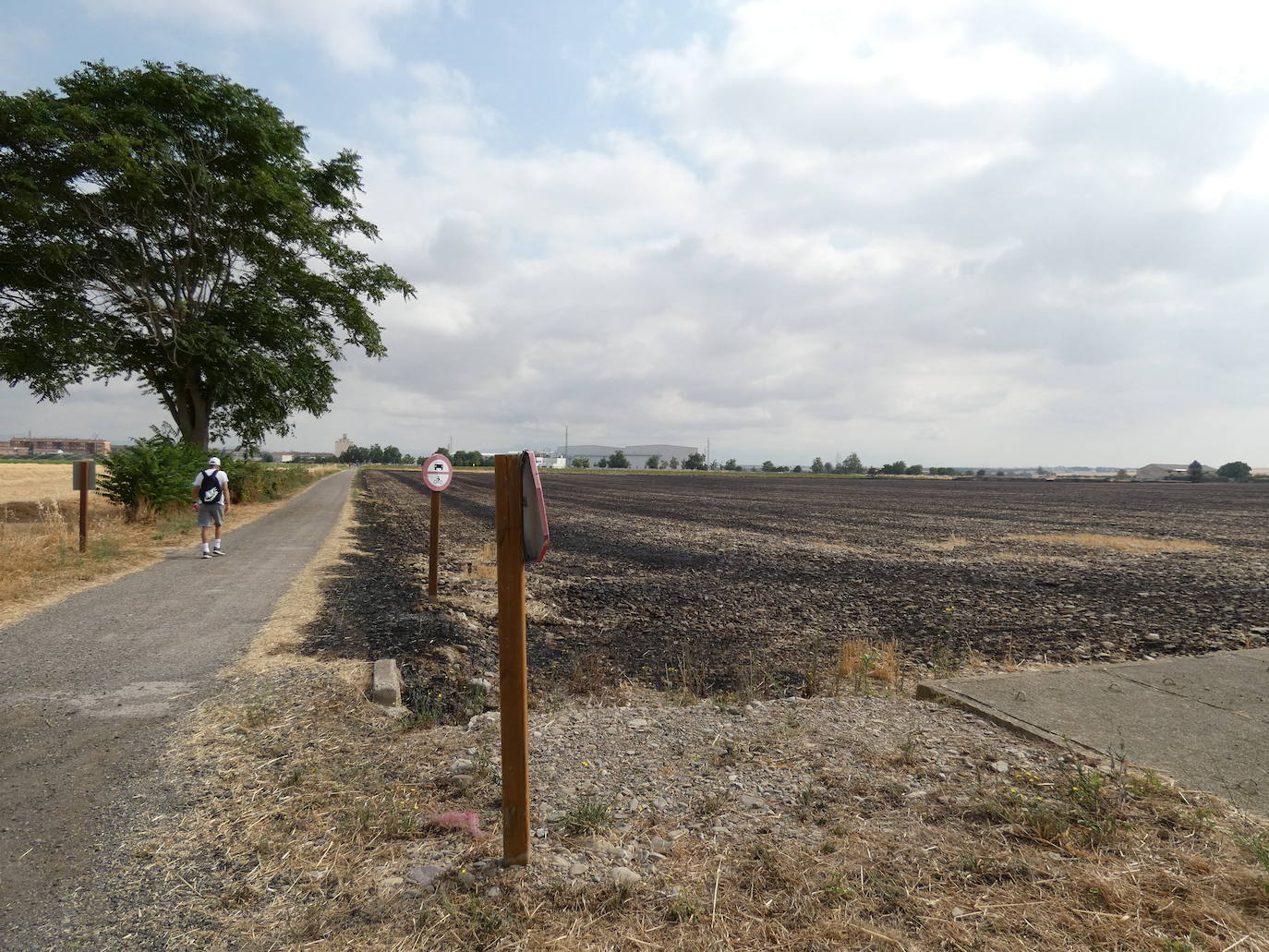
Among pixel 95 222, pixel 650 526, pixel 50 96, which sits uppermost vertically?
pixel 50 96

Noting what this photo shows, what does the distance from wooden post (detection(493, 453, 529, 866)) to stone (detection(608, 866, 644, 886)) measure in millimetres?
399

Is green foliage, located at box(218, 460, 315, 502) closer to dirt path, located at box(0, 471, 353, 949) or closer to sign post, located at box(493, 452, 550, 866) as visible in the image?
dirt path, located at box(0, 471, 353, 949)

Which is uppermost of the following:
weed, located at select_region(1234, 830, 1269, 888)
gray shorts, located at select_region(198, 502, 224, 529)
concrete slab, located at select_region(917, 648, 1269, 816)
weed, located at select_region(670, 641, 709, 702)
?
gray shorts, located at select_region(198, 502, 224, 529)

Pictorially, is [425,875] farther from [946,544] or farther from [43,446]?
[43,446]

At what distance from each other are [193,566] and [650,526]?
14.8 meters

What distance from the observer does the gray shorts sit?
492 inches

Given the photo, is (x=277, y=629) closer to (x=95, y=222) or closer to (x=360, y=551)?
(x=360, y=551)

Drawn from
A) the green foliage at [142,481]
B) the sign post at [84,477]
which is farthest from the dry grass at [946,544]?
the green foliage at [142,481]

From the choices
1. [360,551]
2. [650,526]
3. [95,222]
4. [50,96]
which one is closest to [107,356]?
[95,222]

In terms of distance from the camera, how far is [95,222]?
19812 mm

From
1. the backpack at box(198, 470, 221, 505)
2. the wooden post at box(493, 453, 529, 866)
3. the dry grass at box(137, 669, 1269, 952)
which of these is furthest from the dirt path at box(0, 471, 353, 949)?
the backpack at box(198, 470, 221, 505)

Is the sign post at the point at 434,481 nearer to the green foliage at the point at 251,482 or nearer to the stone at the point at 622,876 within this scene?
the stone at the point at 622,876

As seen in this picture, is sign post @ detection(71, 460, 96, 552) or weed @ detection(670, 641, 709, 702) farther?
sign post @ detection(71, 460, 96, 552)

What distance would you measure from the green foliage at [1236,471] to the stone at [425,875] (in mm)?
167015
